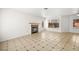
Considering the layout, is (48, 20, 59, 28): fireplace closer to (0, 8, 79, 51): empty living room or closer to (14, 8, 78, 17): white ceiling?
(0, 8, 79, 51): empty living room

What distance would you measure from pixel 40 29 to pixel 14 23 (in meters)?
0.71

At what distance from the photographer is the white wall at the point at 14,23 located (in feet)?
6.37

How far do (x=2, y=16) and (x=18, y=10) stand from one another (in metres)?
0.39

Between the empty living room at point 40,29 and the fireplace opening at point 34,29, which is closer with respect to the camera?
the empty living room at point 40,29

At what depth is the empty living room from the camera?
1954 millimetres

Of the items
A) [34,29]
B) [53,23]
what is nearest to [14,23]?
[34,29]

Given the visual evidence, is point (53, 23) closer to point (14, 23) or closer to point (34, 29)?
point (34, 29)

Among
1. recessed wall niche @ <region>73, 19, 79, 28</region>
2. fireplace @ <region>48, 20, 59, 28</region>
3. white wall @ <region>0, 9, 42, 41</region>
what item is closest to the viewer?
white wall @ <region>0, 9, 42, 41</region>

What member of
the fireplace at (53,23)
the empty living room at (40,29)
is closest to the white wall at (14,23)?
the empty living room at (40,29)

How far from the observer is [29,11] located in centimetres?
204

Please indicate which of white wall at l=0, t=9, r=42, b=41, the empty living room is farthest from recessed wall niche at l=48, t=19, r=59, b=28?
white wall at l=0, t=9, r=42, b=41

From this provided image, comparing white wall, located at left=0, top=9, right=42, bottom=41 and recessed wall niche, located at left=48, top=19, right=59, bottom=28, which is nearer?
white wall, located at left=0, top=9, right=42, bottom=41

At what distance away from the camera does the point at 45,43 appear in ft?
6.95

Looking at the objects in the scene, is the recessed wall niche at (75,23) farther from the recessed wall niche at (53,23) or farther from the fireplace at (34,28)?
the fireplace at (34,28)
